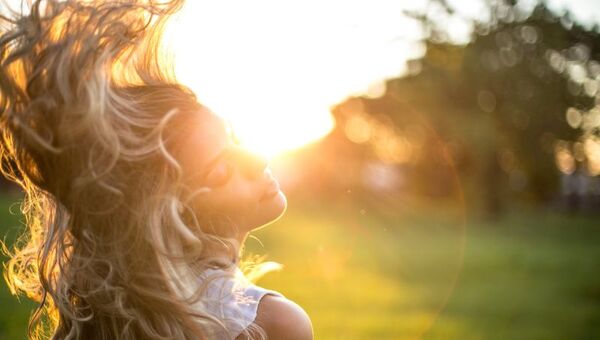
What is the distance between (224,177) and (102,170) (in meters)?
0.40

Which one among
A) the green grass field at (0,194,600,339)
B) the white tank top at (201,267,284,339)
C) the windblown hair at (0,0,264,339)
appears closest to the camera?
the windblown hair at (0,0,264,339)

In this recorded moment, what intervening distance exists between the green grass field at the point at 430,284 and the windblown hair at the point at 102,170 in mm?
5424

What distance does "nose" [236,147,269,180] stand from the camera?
2156mm

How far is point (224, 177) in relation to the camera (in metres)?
2.08

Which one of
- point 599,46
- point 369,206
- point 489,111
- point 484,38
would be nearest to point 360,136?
point 369,206

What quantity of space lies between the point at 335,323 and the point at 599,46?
514 centimetres

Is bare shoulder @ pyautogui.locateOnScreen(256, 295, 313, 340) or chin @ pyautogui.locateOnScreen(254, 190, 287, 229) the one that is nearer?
bare shoulder @ pyautogui.locateOnScreen(256, 295, 313, 340)

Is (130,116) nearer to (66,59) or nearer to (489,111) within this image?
(66,59)

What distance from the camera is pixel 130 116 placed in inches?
75.9

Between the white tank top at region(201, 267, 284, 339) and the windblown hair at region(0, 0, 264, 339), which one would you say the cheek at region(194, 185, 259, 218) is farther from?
the white tank top at region(201, 267, 284, 339)

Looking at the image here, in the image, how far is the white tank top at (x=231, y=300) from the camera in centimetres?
192

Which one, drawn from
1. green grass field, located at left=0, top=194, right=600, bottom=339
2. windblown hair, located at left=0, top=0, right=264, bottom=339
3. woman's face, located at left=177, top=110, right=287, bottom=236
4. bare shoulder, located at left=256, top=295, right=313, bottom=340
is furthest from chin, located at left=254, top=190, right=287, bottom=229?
green grass field, located at left=0, top=194, right=600, bottom=339

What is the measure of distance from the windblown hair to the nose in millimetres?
217

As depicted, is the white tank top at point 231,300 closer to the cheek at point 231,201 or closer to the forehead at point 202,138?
the cheek at point 231,201
